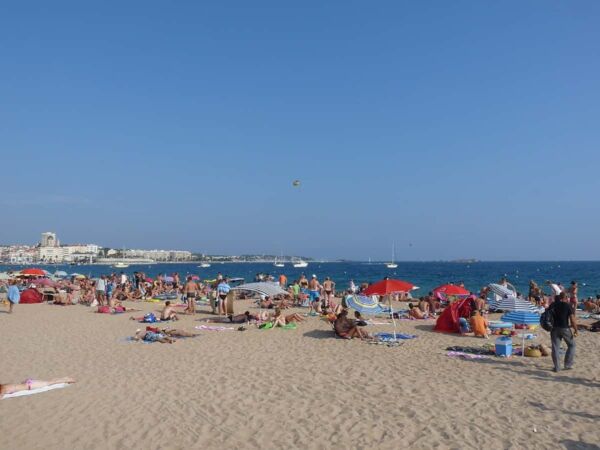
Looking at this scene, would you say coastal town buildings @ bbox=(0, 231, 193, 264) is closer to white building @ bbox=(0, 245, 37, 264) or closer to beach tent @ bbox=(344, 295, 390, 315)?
white building @ bbox=(0, 245, 37, 264)

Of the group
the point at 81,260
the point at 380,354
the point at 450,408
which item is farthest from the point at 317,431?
the point at 81,260

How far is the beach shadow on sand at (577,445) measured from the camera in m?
5.08

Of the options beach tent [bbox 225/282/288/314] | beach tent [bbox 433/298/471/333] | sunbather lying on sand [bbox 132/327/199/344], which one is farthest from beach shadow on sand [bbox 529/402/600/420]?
beach tent [bbox 225/282/288/314]

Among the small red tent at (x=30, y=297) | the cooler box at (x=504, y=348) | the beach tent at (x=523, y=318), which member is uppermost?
the beach tent at (x=523, y=318)

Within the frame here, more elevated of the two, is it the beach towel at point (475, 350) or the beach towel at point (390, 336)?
the beach towel at point (475, 350)

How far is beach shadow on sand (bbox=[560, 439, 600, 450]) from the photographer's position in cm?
508

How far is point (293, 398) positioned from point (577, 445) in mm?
3532

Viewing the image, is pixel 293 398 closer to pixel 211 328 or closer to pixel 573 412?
pixel 573 412

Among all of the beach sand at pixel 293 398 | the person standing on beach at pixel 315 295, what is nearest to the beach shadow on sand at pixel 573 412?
the beach sand at pixel 293 398

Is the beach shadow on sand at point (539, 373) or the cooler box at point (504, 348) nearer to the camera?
the beach shadow on sand at point (539, 373)

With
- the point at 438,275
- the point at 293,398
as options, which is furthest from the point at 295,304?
the point at 438,275

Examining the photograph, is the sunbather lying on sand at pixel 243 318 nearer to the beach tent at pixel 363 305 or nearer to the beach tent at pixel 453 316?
the beach tent at pixel 363 305

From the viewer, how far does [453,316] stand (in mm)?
12992

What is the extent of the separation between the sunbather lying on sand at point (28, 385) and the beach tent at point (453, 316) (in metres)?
9.17
